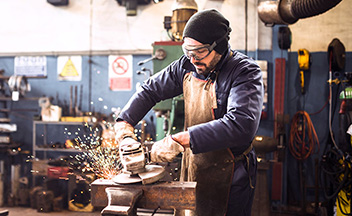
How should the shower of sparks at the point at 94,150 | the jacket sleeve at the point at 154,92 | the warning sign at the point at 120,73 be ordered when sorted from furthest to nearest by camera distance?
1. the warning sign at the point at 120,73
2. the shower of sparks at the point at 94,150
3. the jacket sleeve at the point at 154,92

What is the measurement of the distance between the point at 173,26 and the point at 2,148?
3123mm

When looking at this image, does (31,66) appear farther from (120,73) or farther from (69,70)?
(120,73)

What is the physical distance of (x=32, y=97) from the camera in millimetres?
5043

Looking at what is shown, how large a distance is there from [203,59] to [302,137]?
3323 mm

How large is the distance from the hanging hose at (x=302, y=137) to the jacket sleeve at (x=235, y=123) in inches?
125

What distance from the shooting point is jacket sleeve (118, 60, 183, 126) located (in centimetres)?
185

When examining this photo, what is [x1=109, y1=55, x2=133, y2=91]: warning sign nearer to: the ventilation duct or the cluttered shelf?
the cluttered shelf

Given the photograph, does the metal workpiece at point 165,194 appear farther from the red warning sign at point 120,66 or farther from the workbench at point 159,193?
the red warning sign at point 120,66

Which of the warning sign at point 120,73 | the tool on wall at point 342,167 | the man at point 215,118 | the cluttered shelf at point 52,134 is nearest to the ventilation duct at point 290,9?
the tool on wall at point 342,167

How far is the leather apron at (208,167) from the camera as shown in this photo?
5.40ft

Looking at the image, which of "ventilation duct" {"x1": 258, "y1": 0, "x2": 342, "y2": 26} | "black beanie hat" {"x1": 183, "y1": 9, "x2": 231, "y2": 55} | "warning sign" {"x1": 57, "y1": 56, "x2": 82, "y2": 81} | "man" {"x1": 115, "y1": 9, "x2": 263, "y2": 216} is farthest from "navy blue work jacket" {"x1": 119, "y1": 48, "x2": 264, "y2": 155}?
"warning sign" {"x1": 57, "y1": 56, "x2": 82, "y2": 81}

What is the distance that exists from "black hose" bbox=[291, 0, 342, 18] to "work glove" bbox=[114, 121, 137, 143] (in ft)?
6.79

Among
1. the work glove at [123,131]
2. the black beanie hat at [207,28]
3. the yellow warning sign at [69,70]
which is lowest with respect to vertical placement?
the work glove at [123,131]

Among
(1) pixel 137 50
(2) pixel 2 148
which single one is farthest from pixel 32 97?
(1) pixel 137 50
